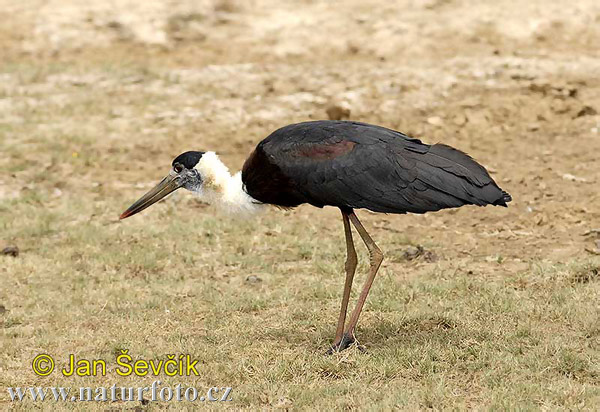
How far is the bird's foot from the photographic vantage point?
20.5 ft

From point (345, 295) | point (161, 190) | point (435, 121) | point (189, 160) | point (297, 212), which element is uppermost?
point (189, 160)

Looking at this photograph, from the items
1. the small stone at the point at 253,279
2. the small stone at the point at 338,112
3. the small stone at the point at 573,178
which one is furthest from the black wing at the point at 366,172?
the small stone at the point at 338,112

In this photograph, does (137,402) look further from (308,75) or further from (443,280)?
(308,75)

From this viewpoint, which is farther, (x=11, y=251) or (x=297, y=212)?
(x=297, y=212)

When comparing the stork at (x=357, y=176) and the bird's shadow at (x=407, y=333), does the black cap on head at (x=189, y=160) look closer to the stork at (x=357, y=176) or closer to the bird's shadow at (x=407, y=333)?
the stork at (x=357, y=176)

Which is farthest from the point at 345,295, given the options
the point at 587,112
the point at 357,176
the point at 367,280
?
the point at 587,112

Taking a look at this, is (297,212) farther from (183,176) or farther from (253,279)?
(183,176)

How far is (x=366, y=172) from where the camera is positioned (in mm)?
6148

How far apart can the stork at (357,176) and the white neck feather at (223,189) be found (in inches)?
0.7

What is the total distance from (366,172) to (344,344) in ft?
3.69

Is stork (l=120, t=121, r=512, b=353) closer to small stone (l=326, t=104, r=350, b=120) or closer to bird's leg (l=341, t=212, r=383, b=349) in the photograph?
bird's leg (l=341, t=212, r=383, b=349)

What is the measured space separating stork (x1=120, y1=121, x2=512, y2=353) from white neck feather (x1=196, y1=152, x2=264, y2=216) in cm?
2

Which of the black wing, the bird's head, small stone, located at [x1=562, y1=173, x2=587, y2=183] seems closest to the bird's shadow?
the black wing

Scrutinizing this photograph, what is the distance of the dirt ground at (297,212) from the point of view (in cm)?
604
